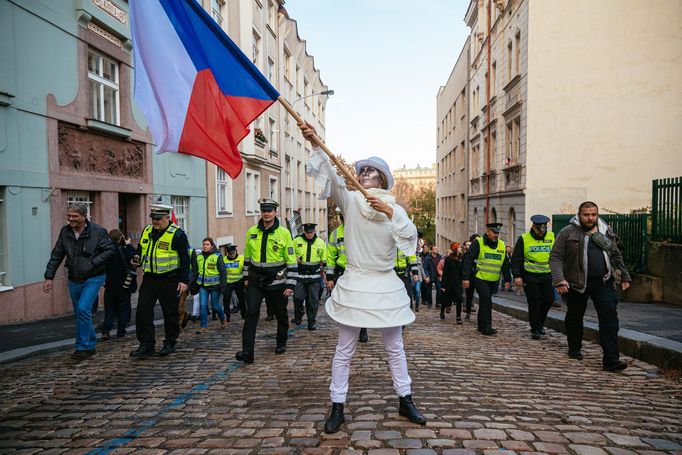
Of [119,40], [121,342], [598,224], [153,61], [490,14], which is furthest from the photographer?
[490,14]

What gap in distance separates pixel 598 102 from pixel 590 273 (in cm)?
1447

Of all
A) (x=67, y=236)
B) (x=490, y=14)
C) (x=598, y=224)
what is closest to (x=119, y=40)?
(x=67, y=236)

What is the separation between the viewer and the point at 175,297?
6426 mm

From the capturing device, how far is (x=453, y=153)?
37844 mm

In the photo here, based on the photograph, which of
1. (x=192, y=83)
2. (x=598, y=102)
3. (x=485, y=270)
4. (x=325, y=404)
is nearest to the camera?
(x=325, y=404)

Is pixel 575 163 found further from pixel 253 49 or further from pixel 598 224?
pixel 253 49

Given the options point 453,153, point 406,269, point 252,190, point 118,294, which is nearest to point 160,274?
point 118,294

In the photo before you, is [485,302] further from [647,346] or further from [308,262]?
[308,262]

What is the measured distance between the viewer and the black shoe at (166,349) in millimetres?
6344

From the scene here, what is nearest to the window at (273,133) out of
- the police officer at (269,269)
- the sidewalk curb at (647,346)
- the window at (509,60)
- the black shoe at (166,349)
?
the window at (509,60)

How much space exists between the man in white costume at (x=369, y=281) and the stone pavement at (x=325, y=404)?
0.30m

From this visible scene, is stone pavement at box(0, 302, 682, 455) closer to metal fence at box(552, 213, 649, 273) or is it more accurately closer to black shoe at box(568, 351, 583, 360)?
black shoe at box(568, 351, 583, 360)

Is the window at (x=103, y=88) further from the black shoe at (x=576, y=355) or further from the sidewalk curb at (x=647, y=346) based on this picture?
the sidewalk curb at (x=647, y=346)

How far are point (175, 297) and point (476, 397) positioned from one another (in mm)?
3928
